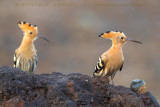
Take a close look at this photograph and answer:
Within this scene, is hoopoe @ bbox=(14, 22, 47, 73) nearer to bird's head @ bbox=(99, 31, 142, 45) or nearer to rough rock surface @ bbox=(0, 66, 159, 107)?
bird's head @ bbox=(99, 31, 142, 45)

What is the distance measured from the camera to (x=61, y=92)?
10.2 feet

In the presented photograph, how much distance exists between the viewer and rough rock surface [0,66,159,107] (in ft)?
10.0

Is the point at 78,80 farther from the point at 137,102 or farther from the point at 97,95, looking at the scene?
the point at 137,102

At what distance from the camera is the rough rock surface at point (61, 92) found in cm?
305

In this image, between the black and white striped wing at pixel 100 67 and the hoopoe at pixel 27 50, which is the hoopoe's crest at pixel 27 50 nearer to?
the hoopoe at pixel 27 50

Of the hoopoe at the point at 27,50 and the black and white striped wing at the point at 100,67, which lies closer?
the black and white striped wing at the point at 100,67

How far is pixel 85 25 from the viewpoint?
1203cm

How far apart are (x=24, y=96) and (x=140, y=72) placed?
7488mm

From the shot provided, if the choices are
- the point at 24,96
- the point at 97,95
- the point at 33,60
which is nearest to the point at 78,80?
the point at 97,95

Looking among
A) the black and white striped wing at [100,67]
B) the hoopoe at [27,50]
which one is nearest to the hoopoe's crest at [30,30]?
the hoopoe at [27,50]

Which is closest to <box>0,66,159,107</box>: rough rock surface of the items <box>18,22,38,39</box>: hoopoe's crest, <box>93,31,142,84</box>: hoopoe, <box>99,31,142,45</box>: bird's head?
<box>93,31,142,84</box>: hoopoe

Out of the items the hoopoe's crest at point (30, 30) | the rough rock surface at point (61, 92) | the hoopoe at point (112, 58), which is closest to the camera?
the rough rock surface at point (61, 92)

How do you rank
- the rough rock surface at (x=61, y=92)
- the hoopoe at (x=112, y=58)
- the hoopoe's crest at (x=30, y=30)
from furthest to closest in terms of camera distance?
1. the hoopoe's crest at (x=30, y=30)
2. the hoopoe at (x=112, y=58)
3. the rough rock surface at (x=61, y=92)

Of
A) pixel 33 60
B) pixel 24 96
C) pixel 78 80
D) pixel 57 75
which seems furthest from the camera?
pixel 33 60
